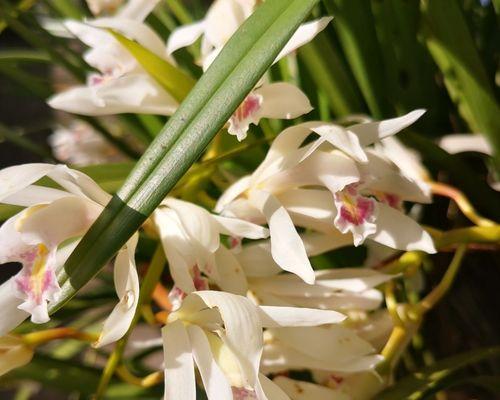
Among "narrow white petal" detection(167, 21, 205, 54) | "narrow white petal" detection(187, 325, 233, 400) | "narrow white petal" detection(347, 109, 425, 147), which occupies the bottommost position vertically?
"narrow white petal" detection(187, 325, 233, 400)

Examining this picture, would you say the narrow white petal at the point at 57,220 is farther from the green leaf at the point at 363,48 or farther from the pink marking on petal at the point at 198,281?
the green leaf at the point at 363,48

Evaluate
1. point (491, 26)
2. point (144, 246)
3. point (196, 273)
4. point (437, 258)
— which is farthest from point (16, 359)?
point (491, 26)

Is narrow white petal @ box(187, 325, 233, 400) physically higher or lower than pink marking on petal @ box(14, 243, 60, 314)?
higher

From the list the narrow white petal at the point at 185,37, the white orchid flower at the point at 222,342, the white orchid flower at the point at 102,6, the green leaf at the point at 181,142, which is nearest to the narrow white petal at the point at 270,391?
the white orchid flower at the point at 222,342

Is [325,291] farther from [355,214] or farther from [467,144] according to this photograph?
[467,144]

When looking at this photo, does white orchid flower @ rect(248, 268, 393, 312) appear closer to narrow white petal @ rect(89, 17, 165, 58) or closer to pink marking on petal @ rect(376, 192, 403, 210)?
pink marking on petal @ rect(376, 192, 403, 210)

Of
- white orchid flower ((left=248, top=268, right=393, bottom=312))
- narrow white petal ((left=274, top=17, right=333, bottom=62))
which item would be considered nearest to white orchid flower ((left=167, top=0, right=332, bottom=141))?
narrow white petal ((left=274, top=17, right=333, bottom=62))

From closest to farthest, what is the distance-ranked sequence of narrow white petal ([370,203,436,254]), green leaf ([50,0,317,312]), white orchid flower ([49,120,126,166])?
1. green leaf ([50,0,317,312])
2. narrow white petal ([370,203,436,254])
3. white orchid flower ([49,120,126,166])
